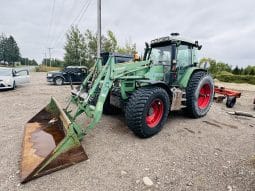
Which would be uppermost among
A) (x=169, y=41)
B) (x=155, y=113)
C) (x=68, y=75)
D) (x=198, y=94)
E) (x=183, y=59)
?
(x=169, y=41)

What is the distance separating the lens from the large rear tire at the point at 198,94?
463 centimetres

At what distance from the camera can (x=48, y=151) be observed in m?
2.79

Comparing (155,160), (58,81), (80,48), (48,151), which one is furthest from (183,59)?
(80,48)

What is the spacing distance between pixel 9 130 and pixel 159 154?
3377mm

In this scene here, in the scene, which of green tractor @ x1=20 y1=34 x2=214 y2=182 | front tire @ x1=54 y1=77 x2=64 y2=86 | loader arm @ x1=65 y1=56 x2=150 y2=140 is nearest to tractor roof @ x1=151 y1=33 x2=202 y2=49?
green tractor @ x1=20 y1=34 x2=214 y2=182

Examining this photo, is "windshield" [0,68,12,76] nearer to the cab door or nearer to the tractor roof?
the tractor roof

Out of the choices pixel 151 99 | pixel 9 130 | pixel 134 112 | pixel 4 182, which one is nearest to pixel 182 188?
pixel 134 112

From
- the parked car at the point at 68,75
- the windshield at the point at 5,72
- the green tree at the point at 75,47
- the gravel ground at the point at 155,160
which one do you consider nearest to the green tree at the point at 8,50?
the green tree at the point at 75,47

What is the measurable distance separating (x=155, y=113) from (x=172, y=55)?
63.7 inches

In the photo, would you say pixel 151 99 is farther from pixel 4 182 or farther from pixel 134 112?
pixel 4 182

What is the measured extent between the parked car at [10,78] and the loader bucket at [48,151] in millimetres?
7898

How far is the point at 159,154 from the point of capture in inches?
122

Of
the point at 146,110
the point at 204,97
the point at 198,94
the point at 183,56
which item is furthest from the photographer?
the point at 204,97

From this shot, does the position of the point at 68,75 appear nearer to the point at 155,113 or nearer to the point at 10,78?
the point at 10,78
